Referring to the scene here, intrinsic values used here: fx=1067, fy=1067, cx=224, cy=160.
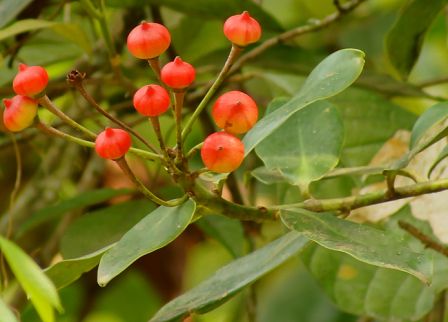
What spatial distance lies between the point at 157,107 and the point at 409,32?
0.61 meters

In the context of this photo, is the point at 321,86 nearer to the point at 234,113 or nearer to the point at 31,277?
the point at 234,113

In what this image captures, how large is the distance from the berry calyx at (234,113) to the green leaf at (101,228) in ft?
1.79

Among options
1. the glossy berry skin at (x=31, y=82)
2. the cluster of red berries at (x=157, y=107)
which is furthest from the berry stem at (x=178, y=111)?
the glossy berry skin at (x=31, y=82)

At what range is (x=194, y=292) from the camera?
43.6 inches

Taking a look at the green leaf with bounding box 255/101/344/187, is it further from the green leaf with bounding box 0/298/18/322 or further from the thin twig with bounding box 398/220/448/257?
the green leaf with bounding box 0/298/18/322

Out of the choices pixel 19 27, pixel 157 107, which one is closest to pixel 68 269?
pixel 157 107

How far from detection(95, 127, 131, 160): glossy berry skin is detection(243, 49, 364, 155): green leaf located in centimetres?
15

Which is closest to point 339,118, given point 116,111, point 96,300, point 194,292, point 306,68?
point 194,292

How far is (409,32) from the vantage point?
1381 mm

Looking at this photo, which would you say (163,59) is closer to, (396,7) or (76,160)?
(76,160)

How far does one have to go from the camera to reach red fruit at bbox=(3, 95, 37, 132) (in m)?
0.86

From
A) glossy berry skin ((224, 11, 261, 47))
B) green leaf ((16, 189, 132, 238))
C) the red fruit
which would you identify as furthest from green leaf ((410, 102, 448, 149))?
green leaf ((16, 189, 132, 238))

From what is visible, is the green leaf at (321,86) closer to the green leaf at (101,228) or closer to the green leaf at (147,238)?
the green leaf at (147,238)

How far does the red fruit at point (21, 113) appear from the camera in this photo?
2.83 ft
